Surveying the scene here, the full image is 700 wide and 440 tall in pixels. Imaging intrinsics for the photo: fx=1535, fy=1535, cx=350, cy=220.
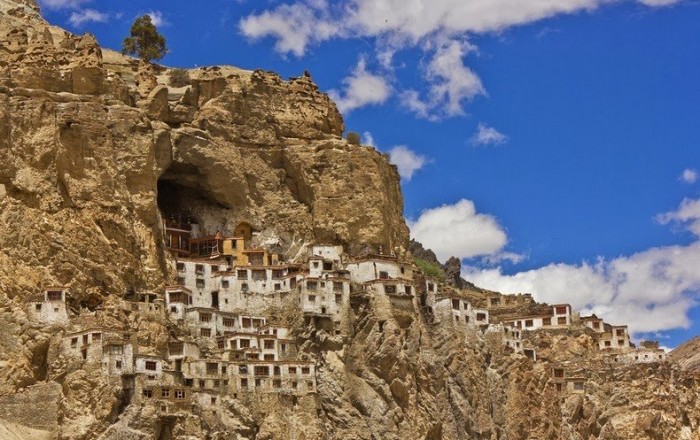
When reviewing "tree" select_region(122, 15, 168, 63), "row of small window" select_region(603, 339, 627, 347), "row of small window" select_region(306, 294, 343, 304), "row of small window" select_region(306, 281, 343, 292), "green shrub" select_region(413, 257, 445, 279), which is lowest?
"row of small window" select_region(603, 339, 627, 347)

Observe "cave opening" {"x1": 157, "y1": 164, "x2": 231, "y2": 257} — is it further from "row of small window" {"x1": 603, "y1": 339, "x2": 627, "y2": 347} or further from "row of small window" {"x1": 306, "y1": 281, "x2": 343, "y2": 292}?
"row of small window" {"x1": 603, "y1": 339, "x2": 627, "y2": 347}

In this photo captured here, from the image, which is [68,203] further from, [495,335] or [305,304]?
[495,335]

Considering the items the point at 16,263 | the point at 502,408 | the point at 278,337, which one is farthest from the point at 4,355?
the point at 502,408

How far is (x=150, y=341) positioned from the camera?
6988 cm

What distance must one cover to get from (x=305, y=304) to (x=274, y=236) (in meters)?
9.26

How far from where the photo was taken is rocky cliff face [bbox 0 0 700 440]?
6731 cm

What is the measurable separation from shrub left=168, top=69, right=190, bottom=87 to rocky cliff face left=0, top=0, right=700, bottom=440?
2.07 ft

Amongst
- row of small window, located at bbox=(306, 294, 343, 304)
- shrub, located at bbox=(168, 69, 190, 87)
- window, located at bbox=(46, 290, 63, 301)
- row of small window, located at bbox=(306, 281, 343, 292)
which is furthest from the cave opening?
window, located at bbox=(46, 290, 63, 301)

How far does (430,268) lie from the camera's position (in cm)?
10619

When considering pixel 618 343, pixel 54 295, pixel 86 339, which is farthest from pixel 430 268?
pixel 86 339

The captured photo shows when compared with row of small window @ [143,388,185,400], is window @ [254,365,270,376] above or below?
above

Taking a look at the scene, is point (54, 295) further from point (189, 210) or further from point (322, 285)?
point (189, 210)

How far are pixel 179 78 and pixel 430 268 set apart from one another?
1046 inches

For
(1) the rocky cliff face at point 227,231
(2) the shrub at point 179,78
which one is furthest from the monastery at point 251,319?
(2) the shrub at point 179,78
